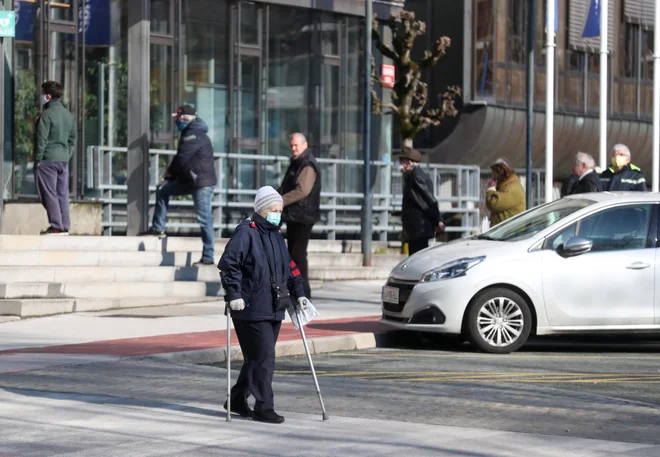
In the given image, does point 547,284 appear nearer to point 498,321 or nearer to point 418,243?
point 498,321

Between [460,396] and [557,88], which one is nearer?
[460,396]

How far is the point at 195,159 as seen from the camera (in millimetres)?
15969

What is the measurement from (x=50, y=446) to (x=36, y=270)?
27.8 feet

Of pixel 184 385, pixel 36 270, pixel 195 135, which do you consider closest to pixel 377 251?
pixel 195 135

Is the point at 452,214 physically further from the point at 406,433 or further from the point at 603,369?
the point at 406,433

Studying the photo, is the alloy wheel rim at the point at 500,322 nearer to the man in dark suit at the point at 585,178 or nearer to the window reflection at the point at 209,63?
Answer: the man in dark suit at the point at 585,178

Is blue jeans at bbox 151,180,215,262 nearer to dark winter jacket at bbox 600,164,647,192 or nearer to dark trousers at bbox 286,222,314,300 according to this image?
dark trousers at bbox 286,222,314,300

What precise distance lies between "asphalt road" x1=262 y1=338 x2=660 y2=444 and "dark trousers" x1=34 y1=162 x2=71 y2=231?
17.8ft

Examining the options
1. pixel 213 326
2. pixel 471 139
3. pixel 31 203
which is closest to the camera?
pixel 213 326

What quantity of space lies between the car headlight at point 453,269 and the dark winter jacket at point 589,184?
2948 millimetres

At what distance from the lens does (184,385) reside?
368 inches

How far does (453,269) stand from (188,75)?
1081 cm

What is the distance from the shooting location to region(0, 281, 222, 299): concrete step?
47.8 feet

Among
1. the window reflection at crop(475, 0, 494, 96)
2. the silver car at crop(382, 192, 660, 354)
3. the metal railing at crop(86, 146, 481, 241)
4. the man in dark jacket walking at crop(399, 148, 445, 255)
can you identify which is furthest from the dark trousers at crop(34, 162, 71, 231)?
the window reflection at crop(475, 0, 494, 96)
